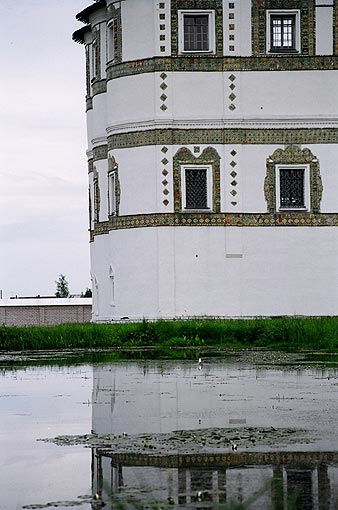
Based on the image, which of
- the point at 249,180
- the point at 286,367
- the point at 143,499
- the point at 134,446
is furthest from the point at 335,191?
the point at 143,499

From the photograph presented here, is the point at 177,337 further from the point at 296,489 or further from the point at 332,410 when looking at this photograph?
the point at 296,489

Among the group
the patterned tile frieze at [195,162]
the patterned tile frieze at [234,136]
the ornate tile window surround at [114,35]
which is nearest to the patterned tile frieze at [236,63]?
the ornate tile window surround at [114,35]

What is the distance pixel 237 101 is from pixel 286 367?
71.2 feet

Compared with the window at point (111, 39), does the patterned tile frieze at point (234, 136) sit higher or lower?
lower

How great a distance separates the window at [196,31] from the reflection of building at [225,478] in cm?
3199

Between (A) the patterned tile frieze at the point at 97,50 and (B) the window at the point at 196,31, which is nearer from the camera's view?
(B) the window at the point at 196,31

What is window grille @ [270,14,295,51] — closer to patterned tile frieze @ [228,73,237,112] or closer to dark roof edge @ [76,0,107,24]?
patterned tile frieze @ [228,73,237,112]

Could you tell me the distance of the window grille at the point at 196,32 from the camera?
→ 135ft

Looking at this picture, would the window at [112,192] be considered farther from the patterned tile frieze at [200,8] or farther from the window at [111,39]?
the patterned tile frieze at [200,8]

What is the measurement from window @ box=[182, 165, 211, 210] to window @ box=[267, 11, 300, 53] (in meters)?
4.66

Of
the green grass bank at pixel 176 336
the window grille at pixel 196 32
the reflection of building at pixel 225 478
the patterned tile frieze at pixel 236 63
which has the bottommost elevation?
the reflection of building at pixel 225 478

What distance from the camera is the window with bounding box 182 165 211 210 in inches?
1622

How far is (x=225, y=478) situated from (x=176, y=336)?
22.0m

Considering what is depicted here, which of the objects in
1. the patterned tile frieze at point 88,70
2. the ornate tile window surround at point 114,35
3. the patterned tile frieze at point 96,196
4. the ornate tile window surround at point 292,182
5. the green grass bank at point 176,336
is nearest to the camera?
the green grass bank at point 176,336
